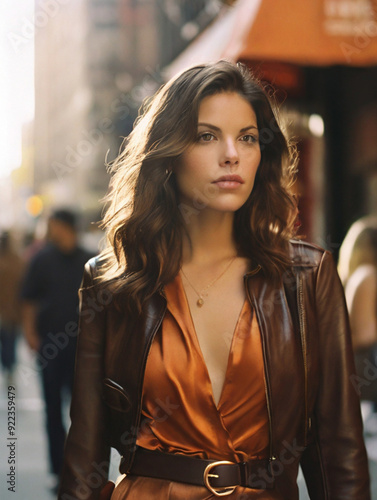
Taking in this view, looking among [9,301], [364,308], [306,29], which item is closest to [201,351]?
[364,308]

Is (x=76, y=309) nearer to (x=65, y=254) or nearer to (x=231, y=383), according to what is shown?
(x=65, y=254)

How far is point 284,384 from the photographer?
88.4 inches

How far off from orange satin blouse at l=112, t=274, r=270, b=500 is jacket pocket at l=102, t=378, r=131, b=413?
7 centimetres

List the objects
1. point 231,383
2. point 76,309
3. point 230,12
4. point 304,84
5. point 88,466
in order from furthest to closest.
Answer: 1. point 230,12
2. point 304,84
3. point 76,309
4. point 88,466
5. point 231,383

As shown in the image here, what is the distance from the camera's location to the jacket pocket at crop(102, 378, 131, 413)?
2.33m

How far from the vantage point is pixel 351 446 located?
2254mm

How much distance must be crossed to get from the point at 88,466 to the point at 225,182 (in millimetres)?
1056

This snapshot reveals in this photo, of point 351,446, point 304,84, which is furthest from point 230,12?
point 351,446

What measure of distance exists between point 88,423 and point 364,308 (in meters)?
3.48

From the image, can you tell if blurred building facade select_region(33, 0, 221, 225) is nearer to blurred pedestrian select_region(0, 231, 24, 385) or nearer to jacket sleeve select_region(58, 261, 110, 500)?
blurred pedestrian select_region(0, 231, 24, 385)

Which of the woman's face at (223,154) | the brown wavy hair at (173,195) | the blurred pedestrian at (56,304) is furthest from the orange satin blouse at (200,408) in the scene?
the blurred pedestrian at (56,304)

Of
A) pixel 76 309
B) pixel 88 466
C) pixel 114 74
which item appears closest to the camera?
pixel 88 466

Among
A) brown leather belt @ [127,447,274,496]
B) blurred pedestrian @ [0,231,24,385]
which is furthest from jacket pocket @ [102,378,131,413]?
blurred pedestrian @ [0,231,24,385]

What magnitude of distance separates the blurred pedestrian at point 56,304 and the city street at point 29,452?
1.43 ft
